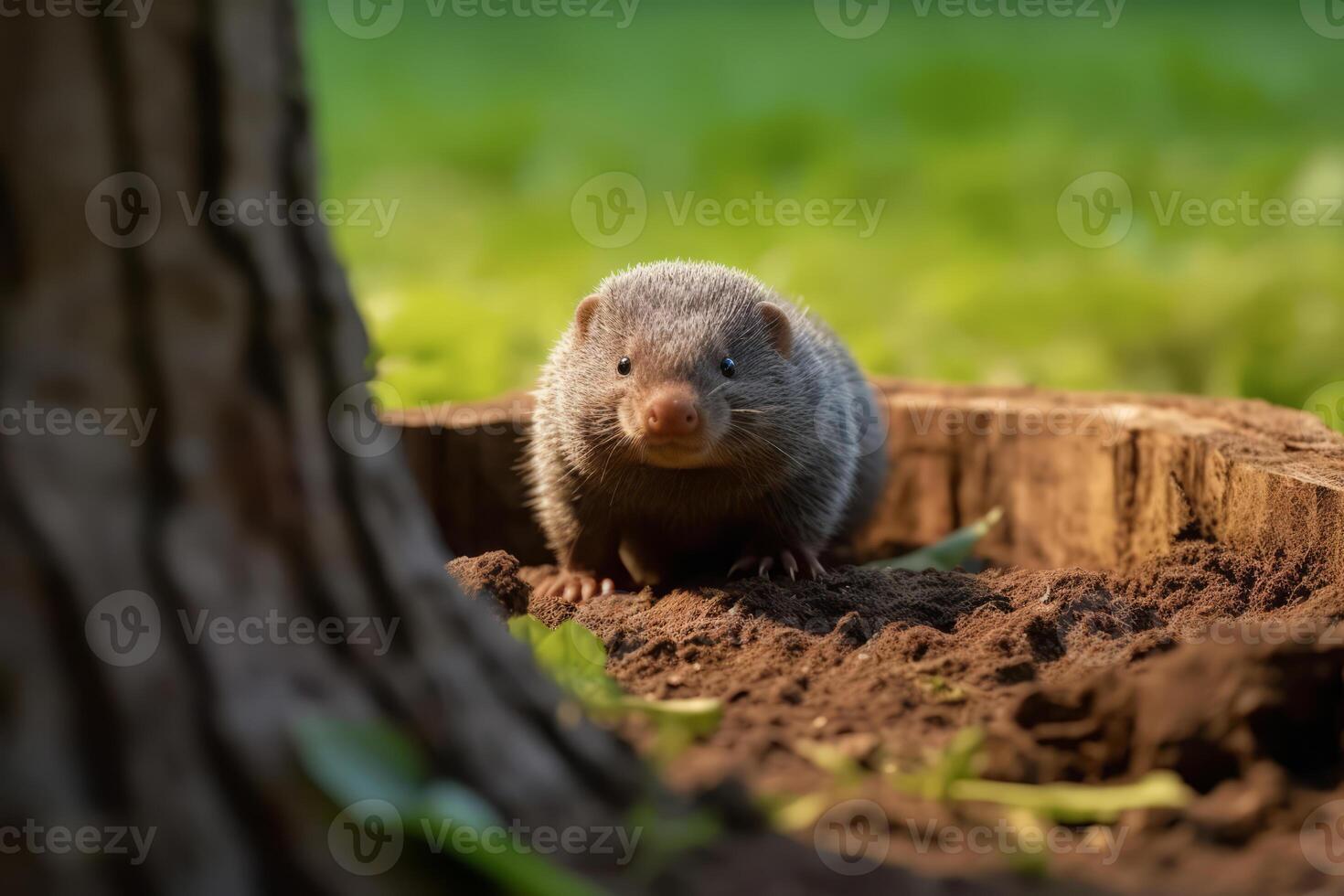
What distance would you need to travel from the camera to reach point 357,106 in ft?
26.8

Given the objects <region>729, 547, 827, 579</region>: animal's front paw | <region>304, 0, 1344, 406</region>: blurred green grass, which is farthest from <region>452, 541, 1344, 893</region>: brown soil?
<region>304, 0, 1344, 406</region>: blurred green grass

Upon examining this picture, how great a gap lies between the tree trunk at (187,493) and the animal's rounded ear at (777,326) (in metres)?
2.68

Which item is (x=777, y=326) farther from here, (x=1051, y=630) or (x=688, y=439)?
(x=1051, y=630)

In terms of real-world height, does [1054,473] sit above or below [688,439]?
below

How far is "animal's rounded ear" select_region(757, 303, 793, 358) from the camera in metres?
4.41

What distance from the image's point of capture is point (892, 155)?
7.94 m

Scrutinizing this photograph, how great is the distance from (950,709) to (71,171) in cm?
184

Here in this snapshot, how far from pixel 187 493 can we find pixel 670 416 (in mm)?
2234

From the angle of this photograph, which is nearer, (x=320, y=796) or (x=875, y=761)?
(x=320, y=796)

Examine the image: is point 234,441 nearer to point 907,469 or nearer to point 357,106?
point 907,469

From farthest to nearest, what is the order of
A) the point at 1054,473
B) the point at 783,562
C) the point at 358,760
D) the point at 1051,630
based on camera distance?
the point at 1054,473
the point at 783,562
the point at 1051,630
the point at 358,760

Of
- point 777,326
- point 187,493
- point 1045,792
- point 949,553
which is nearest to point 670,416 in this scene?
point 777,326

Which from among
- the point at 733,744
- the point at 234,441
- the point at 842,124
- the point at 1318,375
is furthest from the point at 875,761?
the point at 842,124

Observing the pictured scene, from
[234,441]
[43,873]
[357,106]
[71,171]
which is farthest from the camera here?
[357,106]
